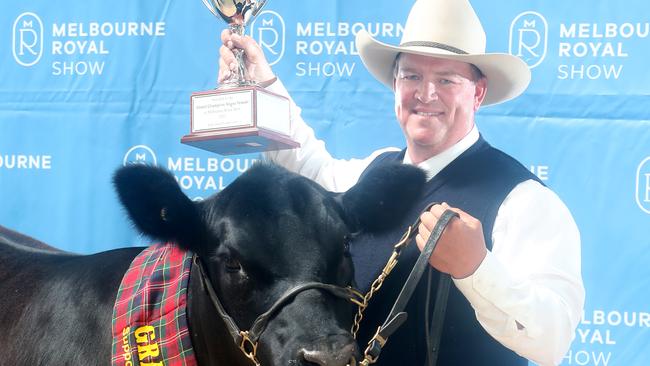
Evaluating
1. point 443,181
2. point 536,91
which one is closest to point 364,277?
point 443,181

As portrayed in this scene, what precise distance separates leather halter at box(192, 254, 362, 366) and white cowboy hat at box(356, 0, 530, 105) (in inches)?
32.6

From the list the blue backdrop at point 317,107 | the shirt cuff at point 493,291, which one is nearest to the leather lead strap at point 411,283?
the shirt cuff at point 493,291

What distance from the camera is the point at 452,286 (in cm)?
243

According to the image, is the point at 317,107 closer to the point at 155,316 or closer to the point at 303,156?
the point at 303,156

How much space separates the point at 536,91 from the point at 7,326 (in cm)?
249

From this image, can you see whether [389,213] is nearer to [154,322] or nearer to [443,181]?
[443,181]

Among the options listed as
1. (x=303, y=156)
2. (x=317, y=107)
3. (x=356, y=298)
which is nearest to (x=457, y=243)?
(x=356, y=298)

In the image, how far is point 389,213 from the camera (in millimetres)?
2289

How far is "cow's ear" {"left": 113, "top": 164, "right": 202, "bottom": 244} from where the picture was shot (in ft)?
6.87

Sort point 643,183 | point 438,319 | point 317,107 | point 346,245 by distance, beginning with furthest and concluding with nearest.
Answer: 1. point 317,107
2. point 643,183
3. point 438,319
4. point 346,245

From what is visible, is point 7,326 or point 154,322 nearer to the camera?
point 154,322

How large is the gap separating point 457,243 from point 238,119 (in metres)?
0.77

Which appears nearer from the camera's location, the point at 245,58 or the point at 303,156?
the point at 245,58

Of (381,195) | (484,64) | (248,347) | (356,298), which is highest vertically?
(484,64)
